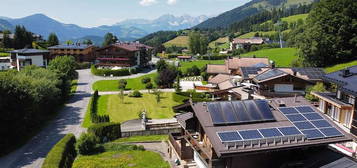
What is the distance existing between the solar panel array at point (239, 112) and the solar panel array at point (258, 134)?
114 cm

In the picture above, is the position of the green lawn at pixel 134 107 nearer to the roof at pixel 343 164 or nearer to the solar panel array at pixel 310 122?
the solar panel array at pixel 310 122

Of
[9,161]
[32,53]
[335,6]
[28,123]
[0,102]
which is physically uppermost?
[335,6]

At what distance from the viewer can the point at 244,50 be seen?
134250 millimetres

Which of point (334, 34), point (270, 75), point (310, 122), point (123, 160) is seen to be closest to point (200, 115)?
point (310, 122)

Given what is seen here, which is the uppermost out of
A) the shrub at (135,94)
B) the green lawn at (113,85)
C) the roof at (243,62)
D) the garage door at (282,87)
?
the roof at (243,62)

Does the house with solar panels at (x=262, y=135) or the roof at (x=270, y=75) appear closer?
the house with solar panels at (x=262, y=135)

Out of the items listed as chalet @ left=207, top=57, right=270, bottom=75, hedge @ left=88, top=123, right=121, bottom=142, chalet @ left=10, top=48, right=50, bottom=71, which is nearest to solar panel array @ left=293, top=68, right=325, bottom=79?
chalet @ left=207, top=57, right=270, bottom=75

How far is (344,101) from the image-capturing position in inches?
973

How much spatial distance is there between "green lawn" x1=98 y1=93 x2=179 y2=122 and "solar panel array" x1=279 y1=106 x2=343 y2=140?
28.5 m

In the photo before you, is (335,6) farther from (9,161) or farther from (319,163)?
(9,161)

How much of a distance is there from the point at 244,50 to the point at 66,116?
338ft

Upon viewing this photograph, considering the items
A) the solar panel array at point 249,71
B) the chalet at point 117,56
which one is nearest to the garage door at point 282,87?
the solar panel array at point 249,71

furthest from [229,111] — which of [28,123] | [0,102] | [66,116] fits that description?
[66,116]

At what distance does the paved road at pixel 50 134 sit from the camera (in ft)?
99.1
